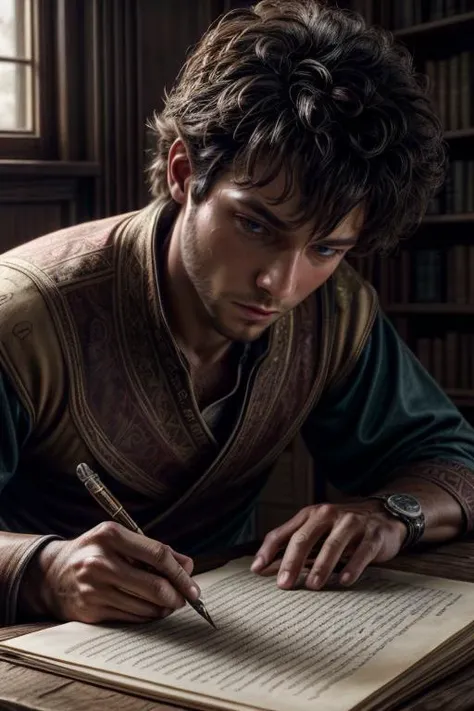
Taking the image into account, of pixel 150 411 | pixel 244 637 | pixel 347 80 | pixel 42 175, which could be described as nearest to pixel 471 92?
pixel 42 175

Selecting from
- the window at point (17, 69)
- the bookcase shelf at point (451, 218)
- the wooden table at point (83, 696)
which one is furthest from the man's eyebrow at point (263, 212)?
the bookcase shelf at point (451, 218)

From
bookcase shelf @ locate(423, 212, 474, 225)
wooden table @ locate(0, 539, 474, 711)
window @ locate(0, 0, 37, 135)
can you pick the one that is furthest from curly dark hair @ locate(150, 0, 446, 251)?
bookcase shelf @ locate(423, 212, 474, 225)

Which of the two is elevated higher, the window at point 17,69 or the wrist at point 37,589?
the window at point 17,69

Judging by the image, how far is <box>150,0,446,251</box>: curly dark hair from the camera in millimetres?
1446

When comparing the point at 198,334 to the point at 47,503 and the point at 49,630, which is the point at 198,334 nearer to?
the point at 47,503

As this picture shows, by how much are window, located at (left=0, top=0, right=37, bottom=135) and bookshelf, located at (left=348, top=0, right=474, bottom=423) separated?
1.16 meters

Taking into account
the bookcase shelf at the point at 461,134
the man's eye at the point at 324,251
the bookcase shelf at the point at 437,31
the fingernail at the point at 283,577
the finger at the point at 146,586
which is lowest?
the fingernail at the point at 283,577

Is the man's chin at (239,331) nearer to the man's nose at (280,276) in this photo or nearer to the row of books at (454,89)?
the man's nose at (280,276)

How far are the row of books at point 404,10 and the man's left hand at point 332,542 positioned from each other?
2304mm

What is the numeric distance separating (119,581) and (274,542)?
34 cm

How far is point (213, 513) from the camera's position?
1.78 metres

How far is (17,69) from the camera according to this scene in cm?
300

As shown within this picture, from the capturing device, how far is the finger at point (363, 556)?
133cm

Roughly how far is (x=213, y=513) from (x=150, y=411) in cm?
28
